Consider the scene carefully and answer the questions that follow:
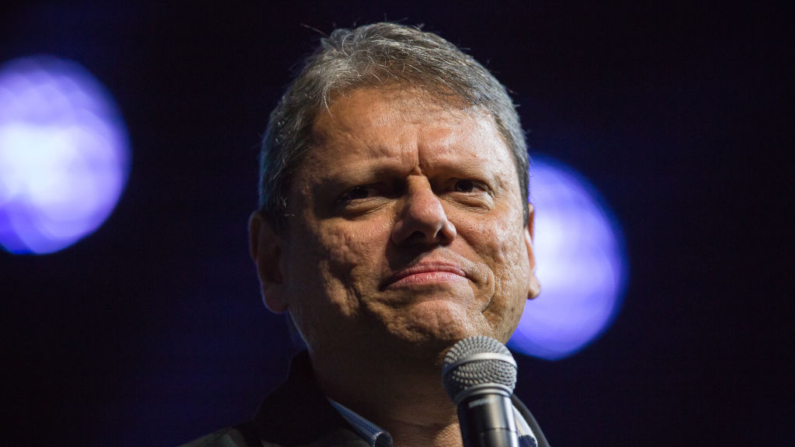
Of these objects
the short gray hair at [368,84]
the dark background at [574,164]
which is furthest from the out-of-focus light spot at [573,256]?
the short gray hair at [368,84]

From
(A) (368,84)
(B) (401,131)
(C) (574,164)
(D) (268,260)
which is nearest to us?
(B) (401,131)

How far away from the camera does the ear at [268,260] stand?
2312 mm

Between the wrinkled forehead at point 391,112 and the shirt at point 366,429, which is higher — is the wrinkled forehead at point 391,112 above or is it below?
above

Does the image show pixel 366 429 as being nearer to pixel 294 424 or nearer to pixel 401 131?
pixel 294 424

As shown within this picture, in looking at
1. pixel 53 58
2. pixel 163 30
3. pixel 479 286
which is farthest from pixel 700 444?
pixel 53 58

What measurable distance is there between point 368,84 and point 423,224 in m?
0.59

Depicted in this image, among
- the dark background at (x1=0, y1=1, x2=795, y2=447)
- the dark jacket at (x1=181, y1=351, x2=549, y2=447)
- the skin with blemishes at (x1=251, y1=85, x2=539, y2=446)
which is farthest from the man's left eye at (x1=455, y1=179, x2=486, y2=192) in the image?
the dark background at (x1=0, y1=1, x2=795, y2=447)

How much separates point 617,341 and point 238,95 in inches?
98.1

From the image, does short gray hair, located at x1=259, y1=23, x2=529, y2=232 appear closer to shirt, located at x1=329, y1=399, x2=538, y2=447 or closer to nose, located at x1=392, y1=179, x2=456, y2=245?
nose, located at x1=392, y1=179, x2=456, y2=245

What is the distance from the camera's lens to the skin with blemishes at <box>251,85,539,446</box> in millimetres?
1903

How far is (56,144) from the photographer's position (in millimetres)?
3982

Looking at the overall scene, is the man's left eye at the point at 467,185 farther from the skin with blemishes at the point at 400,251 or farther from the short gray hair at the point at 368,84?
the short gray hair at the point at 368,84

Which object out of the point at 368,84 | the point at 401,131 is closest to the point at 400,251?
the point at 401,131

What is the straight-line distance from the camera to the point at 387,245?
6.47ft
